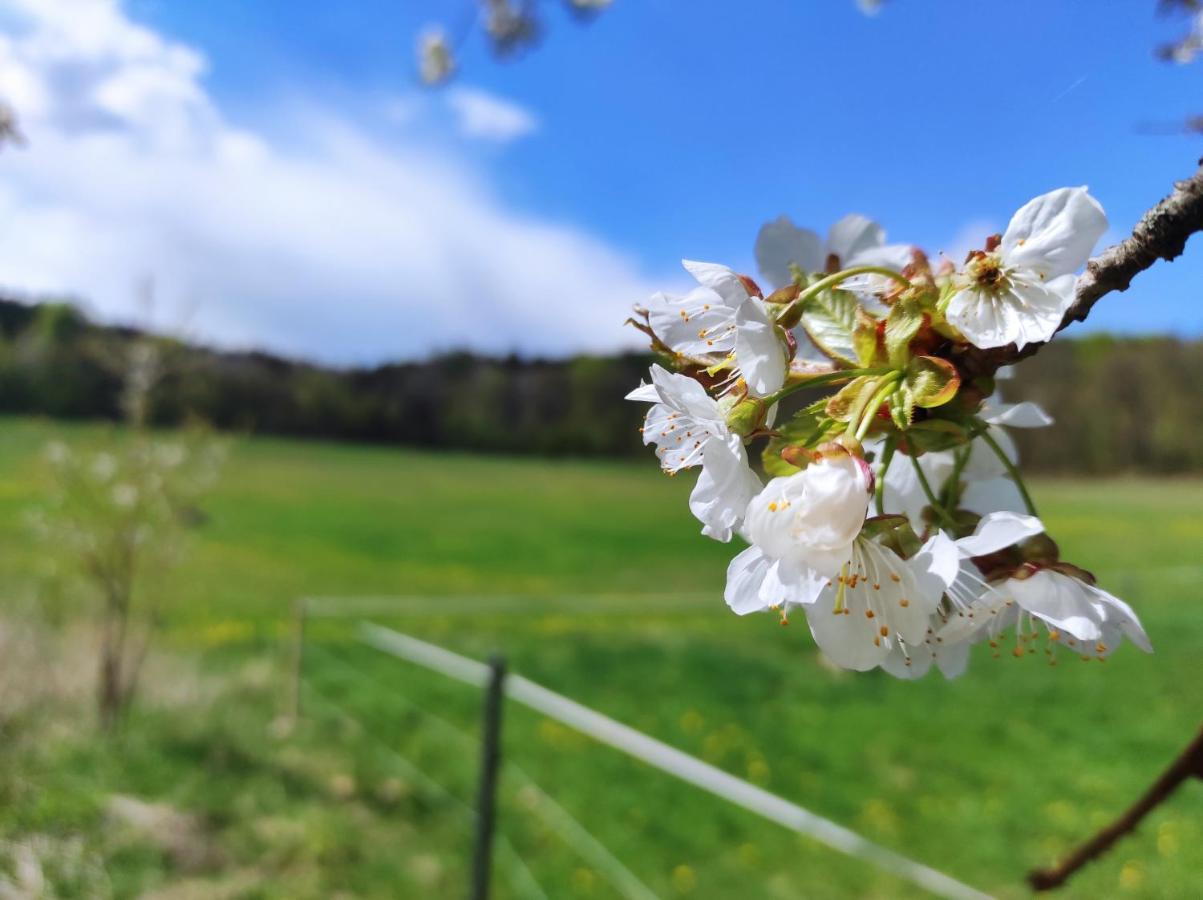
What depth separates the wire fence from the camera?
0.97 meters

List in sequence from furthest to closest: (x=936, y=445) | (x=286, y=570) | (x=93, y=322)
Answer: (x=93, y=322) → (x=286, y=570) → (x=936, y=445)

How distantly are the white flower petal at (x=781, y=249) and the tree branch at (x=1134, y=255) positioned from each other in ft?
0.31

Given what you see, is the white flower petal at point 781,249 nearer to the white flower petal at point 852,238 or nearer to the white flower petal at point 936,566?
the white flower petal at point 852,238

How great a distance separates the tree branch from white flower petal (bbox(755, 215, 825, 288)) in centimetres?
9

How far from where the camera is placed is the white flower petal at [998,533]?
24cm

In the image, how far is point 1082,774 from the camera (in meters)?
2.12

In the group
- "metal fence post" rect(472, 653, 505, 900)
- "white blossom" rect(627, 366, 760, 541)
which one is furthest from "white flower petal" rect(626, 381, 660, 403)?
"metal fence post" rect(472, 653, 505, 900)

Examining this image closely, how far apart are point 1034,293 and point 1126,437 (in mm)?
2760

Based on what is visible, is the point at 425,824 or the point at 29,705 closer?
the point at 425,824

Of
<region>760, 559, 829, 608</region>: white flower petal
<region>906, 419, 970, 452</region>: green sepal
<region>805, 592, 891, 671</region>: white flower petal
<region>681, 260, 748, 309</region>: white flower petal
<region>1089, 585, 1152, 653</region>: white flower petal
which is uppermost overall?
<region>681, 260, 748, 309</region>: white flower petal

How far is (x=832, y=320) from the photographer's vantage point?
0.28 metres

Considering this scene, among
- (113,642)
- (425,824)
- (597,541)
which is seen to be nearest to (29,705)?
(113,642)

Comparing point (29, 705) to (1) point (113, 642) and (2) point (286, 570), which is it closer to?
(1) point (113, 642)

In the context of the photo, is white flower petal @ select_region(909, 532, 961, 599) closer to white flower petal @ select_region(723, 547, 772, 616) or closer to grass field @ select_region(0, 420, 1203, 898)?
white flower petal @ select_region(723, 547, 772, 616)
